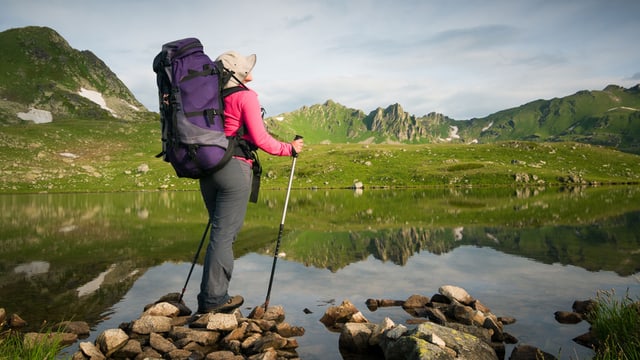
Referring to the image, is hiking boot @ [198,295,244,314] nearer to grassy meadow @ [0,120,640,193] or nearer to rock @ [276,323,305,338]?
rock @ [276,323,305,338]

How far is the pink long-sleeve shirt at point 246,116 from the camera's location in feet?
28.5

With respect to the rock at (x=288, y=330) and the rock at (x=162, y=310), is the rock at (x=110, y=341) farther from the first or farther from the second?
the rock at (x=288, y=330)

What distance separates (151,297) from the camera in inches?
400

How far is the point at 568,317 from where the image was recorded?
8.38 meters

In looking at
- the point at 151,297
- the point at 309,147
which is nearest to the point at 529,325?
the point at 151,297

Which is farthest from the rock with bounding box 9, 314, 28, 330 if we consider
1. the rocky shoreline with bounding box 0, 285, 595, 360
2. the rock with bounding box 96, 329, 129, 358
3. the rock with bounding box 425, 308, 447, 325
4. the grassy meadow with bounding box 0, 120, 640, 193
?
the grassy meadow with bounding box 0, 120, 640, 193

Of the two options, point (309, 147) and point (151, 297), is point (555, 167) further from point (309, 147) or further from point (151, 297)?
point (151, 297)

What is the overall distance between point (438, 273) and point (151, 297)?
7.75 metres

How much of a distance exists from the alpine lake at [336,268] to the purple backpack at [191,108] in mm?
3368

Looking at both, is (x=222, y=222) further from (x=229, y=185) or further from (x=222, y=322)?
(x=222, y=322)

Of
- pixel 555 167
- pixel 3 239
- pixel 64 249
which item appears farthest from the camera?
pixel 555 167

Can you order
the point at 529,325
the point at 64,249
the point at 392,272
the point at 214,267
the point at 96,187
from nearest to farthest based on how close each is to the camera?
the point at 529,325, the point at 214,267, the point at 392,272, the point at 64,249, the point at 96,187

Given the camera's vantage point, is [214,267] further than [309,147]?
No

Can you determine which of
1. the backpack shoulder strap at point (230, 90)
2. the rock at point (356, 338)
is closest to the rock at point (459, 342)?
the rock at point (356, 338)
